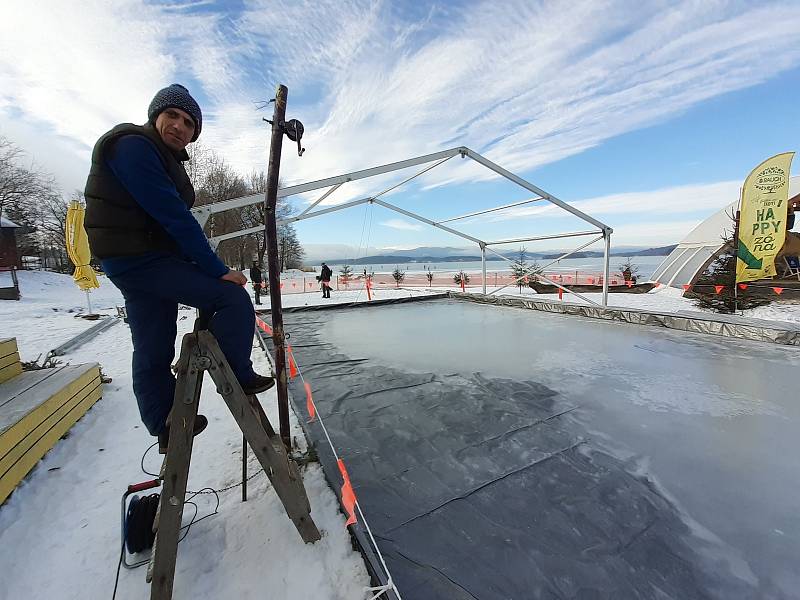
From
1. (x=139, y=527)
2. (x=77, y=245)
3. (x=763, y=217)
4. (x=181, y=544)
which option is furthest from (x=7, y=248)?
(x=763, y=217)

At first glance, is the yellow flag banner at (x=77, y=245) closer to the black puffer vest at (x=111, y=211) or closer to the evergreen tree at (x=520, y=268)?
the black puffer vest at (x=111, y=211)

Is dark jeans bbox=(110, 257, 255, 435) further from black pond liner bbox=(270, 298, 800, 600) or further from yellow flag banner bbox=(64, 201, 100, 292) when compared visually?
yellow flag banner bbox=(64, 201, 100, 292)

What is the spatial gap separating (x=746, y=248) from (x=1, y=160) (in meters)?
33.8

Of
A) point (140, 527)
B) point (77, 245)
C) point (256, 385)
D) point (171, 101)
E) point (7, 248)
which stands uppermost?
point (7, 248)

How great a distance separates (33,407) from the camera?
2.12 m

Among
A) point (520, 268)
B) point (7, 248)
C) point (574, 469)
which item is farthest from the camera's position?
point (7, 248)

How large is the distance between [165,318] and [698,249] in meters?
16.4

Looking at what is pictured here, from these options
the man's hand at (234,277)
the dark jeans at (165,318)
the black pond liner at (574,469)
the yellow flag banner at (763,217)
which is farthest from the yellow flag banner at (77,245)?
the yellow flag banner at (763,217)

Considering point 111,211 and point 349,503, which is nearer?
point 111,211

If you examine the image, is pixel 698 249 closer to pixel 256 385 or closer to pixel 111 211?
pixel 256 385

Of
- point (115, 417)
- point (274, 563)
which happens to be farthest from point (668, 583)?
point (115, 417)

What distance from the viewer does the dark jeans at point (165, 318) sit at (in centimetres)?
124

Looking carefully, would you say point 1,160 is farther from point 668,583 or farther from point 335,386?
point 668,583

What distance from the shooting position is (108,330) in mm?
6535
